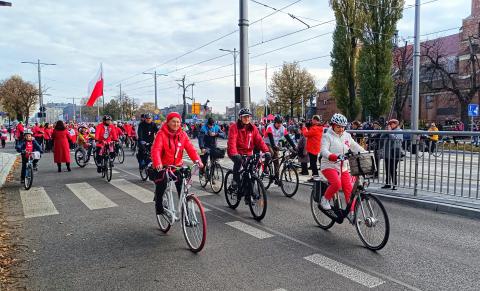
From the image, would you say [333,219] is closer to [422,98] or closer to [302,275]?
[302,275]

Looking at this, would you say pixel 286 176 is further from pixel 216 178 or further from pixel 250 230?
pixel 250 230

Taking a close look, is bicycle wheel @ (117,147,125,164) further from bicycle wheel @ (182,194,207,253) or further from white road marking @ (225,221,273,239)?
bicycle wheel @ (182,194,207,253)

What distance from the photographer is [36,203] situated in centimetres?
843

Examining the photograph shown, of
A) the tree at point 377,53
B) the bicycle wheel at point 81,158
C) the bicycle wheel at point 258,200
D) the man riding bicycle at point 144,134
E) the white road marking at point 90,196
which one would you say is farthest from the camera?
the tree at point 377,53

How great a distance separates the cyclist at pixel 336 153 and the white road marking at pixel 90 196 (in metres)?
4.67

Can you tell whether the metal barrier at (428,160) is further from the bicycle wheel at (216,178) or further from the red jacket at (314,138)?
the bicycle wheel at (216,178)

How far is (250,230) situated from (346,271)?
1.99m

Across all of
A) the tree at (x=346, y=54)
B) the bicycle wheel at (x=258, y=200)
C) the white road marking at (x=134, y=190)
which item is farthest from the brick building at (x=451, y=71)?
the bicycle wheel at (x=258, y=200)

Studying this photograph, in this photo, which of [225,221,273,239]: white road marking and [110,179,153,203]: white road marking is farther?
[110,179,153,203]: white road marking

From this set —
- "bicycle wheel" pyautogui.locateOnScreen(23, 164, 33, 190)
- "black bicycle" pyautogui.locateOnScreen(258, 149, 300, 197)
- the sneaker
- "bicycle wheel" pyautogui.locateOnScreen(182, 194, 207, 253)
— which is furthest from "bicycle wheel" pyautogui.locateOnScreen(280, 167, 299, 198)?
"bicycle wheel" pyautogui.locateOnScreen(23, 164, 33, 190)

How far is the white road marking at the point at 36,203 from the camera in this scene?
7.58 meters

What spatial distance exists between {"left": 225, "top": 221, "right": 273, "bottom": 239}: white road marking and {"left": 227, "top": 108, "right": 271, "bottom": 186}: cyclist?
1.01m

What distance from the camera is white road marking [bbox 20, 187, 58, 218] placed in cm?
758

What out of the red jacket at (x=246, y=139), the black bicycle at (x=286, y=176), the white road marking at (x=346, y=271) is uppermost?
the red jacket at (x=246, y=139)
